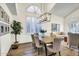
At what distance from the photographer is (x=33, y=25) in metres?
2.25

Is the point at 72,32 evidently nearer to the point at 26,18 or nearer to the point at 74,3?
the point at 74,3

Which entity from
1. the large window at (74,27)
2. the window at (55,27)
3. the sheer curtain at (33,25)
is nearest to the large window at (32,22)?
the sheer curtain at (33,25)

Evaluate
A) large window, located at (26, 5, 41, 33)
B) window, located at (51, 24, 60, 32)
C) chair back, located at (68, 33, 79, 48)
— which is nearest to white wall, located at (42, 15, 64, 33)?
window, located at (51, 24, 60, 32)

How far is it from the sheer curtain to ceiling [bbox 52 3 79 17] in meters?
0.51

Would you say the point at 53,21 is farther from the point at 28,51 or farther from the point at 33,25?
the point at 28,51

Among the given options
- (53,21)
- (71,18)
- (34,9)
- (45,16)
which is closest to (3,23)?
(34,9)

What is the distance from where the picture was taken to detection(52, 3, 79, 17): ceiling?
7.04ft

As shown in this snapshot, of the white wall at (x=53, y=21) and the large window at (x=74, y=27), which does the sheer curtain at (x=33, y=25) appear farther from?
the large window at (x=74, y=27)

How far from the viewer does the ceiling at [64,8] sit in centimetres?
214

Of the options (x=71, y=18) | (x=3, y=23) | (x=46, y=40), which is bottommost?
(x=46, y=40)

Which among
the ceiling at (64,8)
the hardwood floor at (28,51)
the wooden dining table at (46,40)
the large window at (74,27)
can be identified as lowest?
the hardwood floor at (28,51)

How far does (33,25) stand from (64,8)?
859 millimetres

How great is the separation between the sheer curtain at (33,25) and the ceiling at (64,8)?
20.3 inches

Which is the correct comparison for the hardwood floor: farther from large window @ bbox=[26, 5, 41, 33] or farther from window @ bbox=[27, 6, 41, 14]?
window @ bbox=[27, 6, 41, 14]
